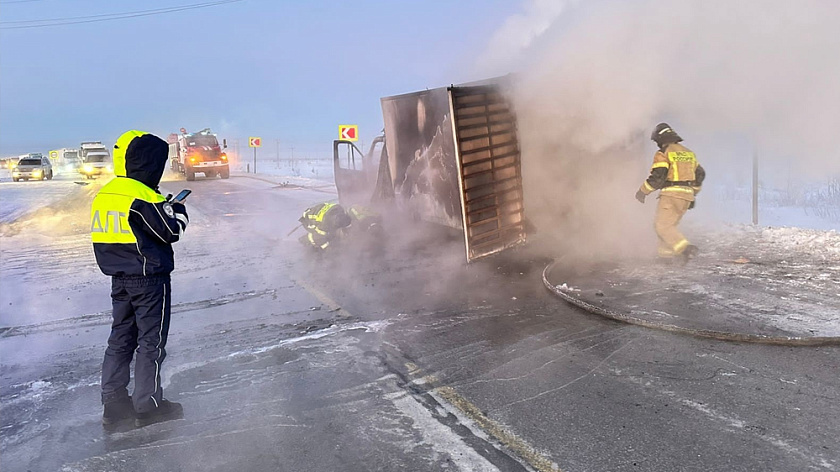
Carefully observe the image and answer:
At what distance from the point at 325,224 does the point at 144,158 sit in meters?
5.11

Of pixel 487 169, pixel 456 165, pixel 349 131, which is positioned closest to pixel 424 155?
pixel 456 165

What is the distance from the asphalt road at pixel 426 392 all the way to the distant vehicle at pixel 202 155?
21055 millimetres

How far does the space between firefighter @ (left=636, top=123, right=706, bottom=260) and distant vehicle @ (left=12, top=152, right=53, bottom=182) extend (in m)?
33.6

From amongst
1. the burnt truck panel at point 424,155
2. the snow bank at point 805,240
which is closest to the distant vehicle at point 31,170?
the burnt truck panel at point 424,155

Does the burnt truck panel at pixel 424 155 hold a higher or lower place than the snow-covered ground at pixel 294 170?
higher

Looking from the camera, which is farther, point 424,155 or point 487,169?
point 424,155

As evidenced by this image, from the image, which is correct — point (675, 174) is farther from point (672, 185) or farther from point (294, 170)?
point (294, 170)

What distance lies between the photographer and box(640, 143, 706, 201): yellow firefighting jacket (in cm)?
682

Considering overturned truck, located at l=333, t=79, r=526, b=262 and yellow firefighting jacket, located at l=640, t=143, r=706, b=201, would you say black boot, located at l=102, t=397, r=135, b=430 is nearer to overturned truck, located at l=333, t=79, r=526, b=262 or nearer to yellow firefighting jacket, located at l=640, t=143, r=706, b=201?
overturned truck, located at l=333, t=79, r=526, b=262

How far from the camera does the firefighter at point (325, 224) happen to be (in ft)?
27.3

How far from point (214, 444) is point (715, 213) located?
11335 mm

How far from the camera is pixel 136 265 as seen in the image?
10.4 ft

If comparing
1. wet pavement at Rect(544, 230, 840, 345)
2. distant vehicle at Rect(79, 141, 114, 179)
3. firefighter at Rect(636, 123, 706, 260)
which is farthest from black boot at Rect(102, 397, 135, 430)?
distant vehicle at Rect(79, 141, 114, 179)

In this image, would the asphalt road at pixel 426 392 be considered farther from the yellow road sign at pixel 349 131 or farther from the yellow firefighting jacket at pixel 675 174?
the yellow road sign at pixel 349 131
